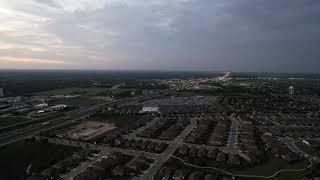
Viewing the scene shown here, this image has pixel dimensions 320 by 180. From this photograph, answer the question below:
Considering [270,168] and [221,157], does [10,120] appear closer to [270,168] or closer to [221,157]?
[221,157]

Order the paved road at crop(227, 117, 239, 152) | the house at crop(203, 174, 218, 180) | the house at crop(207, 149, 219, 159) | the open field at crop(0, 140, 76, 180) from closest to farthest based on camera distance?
the house at crop(203, 174, 218, 180)
the open field at crop(0, 140, 76, 180)
the house at crop(207, 149, 219, 159)
the paved road at crop(227, 117, 239, 152)

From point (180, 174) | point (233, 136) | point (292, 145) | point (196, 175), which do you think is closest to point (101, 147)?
point (180, 174)

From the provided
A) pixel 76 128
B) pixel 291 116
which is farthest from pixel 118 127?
pixel 291 116

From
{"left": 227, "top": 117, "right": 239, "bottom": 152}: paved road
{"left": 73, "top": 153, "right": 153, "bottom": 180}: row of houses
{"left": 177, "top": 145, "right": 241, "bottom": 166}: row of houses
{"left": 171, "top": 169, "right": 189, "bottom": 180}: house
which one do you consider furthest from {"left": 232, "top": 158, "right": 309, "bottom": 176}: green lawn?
{"left": 73, "top": 153, "right": 153, "bottom": 180}: row of houses

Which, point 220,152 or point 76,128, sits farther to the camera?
point 76,128

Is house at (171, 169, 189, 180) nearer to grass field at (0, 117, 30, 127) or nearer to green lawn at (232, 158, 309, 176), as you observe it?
green lawn at (232, 158, 309, 176)

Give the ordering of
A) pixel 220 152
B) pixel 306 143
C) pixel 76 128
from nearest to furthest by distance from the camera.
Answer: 1. pixel 220 152
2. pixel 306 143
3. pixel 76 128

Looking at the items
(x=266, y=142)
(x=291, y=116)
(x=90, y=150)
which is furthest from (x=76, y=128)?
(x=291, y=116)

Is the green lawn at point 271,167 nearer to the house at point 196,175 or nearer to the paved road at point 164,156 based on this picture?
the house at point 196,175

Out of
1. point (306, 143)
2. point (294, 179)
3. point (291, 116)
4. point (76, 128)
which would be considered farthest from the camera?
point (291, 116)

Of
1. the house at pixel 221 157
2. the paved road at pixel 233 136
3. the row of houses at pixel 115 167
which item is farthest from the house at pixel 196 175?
the paved road at pixel 233 136

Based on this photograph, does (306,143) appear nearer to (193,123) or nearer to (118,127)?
Answer: (193,123)
